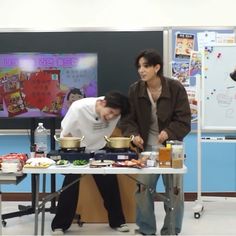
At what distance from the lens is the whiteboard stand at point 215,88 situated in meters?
3.95

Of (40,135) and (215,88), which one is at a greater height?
A: (215,88)

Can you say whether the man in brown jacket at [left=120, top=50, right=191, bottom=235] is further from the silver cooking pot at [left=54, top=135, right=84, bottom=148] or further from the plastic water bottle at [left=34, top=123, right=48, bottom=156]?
the plastic water bottle at [left=34, top=123, right=48, bottom=156]

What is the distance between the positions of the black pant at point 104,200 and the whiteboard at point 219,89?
3.58ft

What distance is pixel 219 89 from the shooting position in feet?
13.1

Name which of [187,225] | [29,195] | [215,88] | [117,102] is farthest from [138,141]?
[29,195]

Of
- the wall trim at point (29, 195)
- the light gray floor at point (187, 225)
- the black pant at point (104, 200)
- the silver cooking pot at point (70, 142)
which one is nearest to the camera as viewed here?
the silver cooking pot at point (70, 142)

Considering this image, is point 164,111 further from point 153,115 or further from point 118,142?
point 118,142

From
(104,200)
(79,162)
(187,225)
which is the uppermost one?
(79,162)

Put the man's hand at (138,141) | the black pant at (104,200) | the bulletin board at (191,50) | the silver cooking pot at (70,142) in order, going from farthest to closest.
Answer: the bulletin board at (191,50), the black pant at (104,200), the man's hand at (138,141), the silver cooking pot at (70,142)

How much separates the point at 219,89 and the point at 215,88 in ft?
0.12

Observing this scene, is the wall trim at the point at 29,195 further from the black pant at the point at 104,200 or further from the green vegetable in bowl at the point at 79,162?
the green vegetable in bowl at the point at 79,162

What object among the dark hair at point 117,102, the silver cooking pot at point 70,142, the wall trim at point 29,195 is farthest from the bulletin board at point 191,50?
the silver cooking pot at point 70,142

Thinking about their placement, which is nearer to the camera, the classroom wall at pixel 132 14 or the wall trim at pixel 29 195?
the classroom wall at pixel 132 14

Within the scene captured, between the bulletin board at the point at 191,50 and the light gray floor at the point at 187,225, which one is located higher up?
the bulletin board at the point at 191,50
